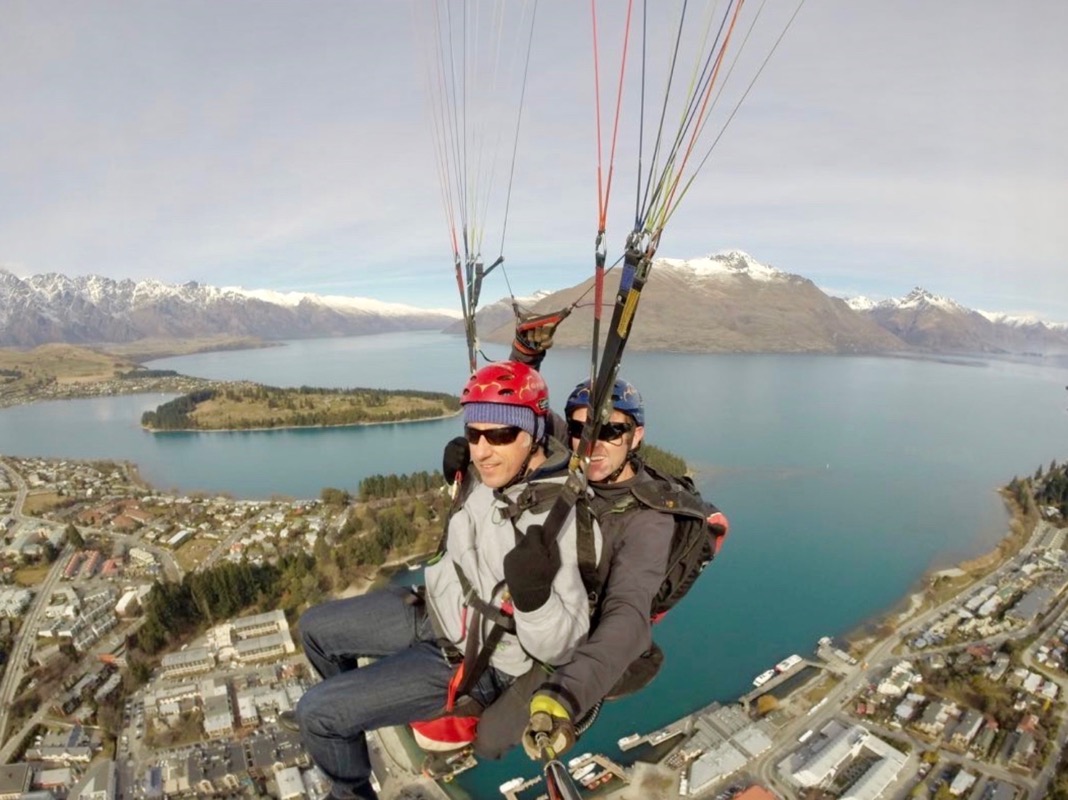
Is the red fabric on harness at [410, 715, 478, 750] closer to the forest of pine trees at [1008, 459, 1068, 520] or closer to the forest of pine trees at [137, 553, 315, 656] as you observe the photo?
the forest of pine trees at [137, 553, 315, 656]

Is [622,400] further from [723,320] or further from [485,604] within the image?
[723,320]

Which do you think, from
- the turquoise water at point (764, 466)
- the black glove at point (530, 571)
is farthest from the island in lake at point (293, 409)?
the black glove at point (530, 571)

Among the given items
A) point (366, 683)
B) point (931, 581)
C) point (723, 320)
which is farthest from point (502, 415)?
point (723, 320)

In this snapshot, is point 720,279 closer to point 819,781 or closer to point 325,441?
point 325,441

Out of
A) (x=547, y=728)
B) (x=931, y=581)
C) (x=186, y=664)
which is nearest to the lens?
(x=547, y=728)

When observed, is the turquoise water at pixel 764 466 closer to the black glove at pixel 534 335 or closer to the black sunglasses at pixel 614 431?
the black glove at pixel 534 335

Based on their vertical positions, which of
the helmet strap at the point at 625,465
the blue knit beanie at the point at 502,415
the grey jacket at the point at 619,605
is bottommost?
the grey jacket at the point at 619,605

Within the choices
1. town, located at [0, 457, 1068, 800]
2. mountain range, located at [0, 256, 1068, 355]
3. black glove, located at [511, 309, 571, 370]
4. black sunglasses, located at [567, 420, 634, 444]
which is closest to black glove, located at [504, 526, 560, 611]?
black sunglasses, located at [567, 420, 634, 444]
